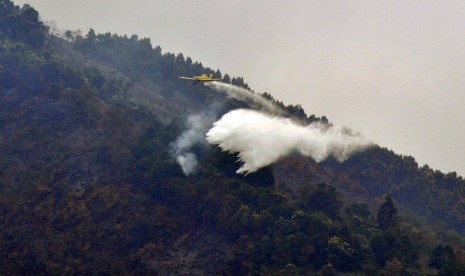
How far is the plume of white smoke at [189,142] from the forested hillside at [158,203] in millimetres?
1459

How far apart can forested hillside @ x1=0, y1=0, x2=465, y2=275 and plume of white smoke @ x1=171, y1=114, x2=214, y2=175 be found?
4.79 ft

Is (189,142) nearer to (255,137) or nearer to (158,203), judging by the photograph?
(158,203)

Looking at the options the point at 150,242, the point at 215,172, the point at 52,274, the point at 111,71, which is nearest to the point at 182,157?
the point at 215,172

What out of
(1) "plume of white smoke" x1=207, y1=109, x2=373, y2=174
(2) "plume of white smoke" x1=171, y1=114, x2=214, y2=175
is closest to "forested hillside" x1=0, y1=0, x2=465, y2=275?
(2) "plume of white smoke" x1=171, y1=114, x2=214, y2=175

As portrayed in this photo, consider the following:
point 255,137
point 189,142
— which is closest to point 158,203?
point 189,142

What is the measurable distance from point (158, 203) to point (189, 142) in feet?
60.2

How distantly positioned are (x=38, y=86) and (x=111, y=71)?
135 feet

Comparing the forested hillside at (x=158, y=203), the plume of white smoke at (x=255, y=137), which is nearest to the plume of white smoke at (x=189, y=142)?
the forested hillside at (x=158, y=203)

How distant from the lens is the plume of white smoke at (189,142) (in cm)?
11996

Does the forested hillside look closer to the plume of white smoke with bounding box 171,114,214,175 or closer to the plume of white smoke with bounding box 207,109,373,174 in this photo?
the plume of white smoke with bounding box 171,114,214,175

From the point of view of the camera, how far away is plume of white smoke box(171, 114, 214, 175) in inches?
4723

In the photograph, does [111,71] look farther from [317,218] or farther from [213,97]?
[317,218]

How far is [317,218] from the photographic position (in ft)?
355

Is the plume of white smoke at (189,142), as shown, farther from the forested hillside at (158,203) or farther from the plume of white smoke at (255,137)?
the plume of white smoke at (255,137)
